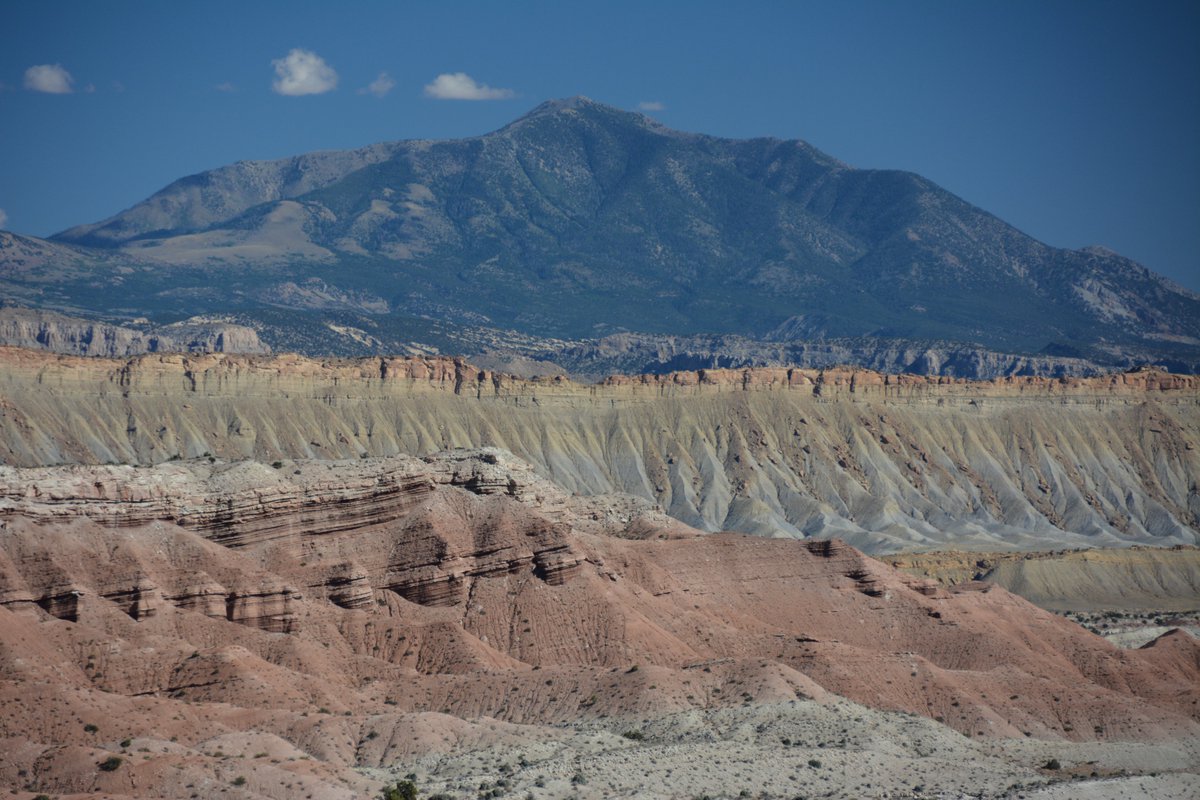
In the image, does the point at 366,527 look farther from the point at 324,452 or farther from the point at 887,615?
the point at 324,452

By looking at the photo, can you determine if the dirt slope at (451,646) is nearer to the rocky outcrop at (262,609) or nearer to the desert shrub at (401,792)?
the rocky outcrop at (262,609)

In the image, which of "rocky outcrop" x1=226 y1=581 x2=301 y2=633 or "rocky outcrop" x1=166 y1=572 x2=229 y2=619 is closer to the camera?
"rocky outcrop" x1=166 y1=572 x2=229 y2=619

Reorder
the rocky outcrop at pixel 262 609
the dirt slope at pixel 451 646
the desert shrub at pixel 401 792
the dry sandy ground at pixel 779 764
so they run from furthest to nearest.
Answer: the rocky outcrop at pixel 262 609 < the dirt slope at pixel 451 646 < the dry sandy ground at pixel 779 764 < the desert shrub at pixel 401 792

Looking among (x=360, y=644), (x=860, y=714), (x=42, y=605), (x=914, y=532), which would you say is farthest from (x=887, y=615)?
(x=914, y=532)

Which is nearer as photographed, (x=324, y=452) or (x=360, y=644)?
(x=360, y=644)

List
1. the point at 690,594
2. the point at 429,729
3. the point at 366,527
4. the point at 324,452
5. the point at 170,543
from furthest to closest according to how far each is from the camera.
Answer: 1. the point at 324,452
2. the point at 690,594
3. the point at 366,527
4. the point at 170,543
5. the point at 429,729

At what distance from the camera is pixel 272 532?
79.9 metres

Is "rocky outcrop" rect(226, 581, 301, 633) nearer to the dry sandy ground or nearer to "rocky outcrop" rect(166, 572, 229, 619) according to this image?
"rocky outcrop" rect(166, 572, 229, 619)

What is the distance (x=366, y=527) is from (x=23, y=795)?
33.3 metres

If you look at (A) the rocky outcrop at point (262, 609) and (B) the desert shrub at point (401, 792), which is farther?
(A) the rocky outcrop at point (262, 609)

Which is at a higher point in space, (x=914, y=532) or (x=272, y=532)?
(x=272, y=532)

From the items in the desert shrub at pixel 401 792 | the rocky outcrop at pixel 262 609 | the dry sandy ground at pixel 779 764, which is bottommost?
the dry sandy ground at pixel 779 764

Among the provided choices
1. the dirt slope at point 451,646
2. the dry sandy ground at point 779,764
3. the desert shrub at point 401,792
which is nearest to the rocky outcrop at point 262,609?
the dirt slope at point 451,646

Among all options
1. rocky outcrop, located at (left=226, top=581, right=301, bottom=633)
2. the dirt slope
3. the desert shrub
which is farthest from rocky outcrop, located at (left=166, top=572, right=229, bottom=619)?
the desert shrub
